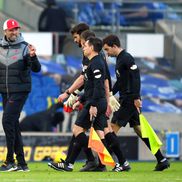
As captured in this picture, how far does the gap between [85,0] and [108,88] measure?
1001 centimetres

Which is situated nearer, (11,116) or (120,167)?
(11,116)

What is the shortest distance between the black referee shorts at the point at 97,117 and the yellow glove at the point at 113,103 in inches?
13.4

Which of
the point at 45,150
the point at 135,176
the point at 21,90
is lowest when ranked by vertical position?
the point at 45,150

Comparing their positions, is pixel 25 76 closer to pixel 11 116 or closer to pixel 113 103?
pixel 11 116

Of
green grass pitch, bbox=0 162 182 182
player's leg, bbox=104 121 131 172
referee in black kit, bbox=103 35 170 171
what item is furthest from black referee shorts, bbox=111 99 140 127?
green grass pitch, bbox=0 162 182 182

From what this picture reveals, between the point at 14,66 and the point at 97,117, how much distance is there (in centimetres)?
139

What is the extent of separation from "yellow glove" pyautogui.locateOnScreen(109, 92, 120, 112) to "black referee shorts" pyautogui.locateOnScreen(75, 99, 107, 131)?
1.12ft

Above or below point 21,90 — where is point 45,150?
below

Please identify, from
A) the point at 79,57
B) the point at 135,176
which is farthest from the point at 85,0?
the point at 135,176

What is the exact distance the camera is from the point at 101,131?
48.2 ft

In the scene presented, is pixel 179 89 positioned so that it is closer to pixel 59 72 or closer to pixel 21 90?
pixel 59 72

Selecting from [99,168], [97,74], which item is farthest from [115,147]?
[97,74]

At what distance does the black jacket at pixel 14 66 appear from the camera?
47.5 feet

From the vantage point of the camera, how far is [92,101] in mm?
14484
